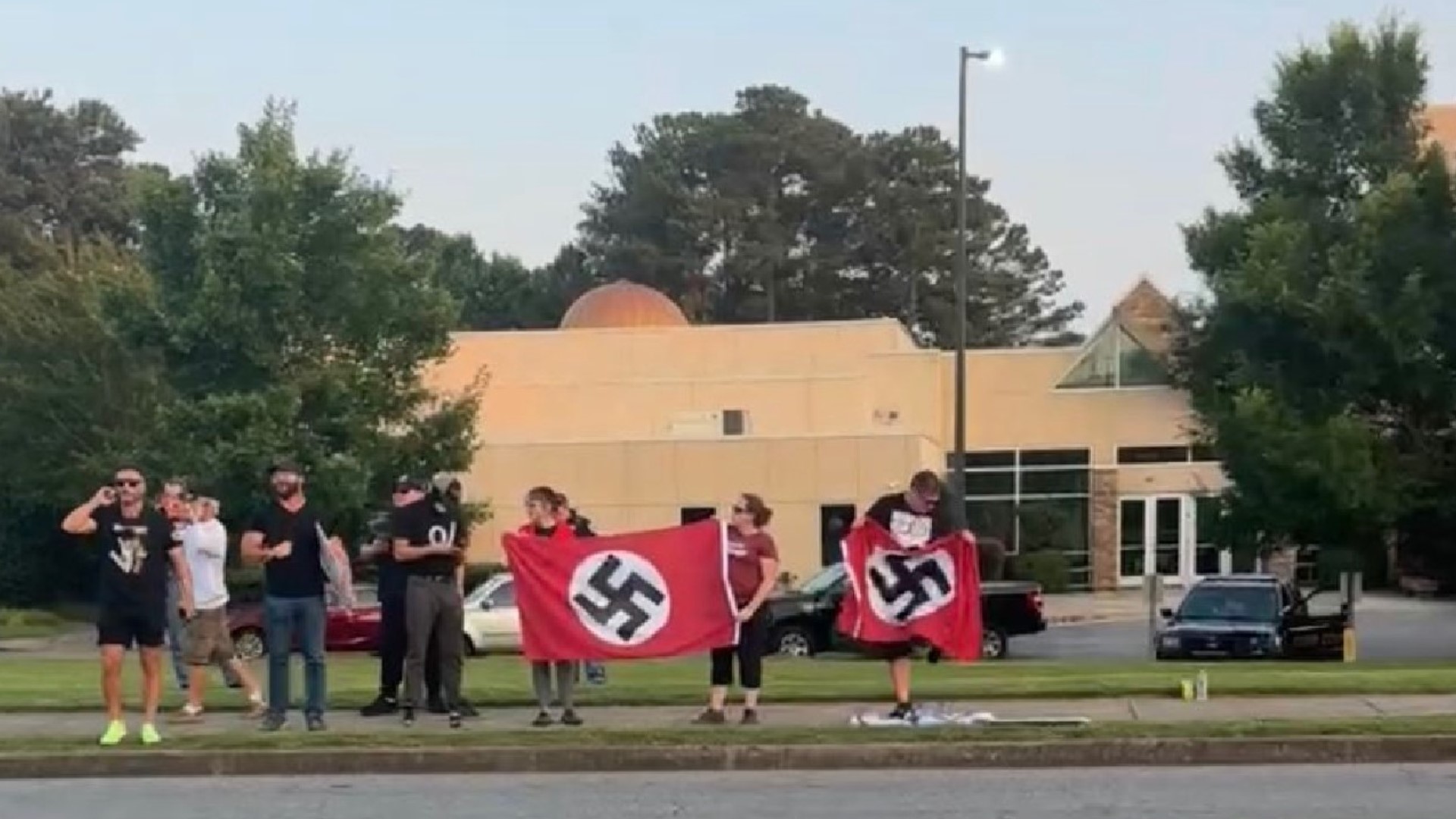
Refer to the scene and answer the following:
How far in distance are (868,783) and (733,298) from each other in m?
86.9

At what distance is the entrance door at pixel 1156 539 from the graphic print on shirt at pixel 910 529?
40.7 metres

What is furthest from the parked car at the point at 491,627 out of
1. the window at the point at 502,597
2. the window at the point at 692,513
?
the window at the point at 692,513

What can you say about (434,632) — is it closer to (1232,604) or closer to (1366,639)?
(1232,604)

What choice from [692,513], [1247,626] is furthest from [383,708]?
[692,513]

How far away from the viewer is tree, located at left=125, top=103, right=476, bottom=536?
40.1 m

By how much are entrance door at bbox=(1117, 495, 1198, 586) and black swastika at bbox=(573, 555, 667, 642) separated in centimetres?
4053

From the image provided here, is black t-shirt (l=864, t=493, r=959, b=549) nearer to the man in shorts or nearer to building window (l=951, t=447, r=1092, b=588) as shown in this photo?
the man in shorts

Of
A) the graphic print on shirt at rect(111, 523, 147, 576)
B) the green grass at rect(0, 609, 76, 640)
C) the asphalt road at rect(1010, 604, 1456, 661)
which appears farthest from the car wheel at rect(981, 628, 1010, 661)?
the green grass at rect(0, 609, 76, 640)

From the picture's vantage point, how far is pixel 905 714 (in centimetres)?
1498

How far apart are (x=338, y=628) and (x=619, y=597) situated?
1634 cm

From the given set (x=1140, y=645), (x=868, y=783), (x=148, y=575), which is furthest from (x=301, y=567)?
(x=1140, y=645)

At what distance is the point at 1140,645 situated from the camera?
36.3 meters

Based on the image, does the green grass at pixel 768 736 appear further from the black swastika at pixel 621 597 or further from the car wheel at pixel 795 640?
the car wheel at pixel 795 640

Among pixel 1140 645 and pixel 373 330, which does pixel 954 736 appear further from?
pixel 373 330
